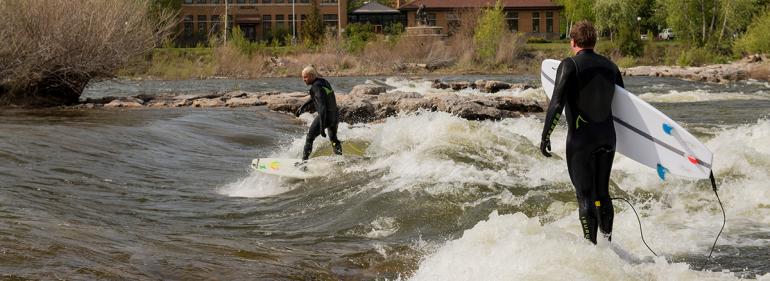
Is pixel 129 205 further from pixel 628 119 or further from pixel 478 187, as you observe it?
pixel 628 119

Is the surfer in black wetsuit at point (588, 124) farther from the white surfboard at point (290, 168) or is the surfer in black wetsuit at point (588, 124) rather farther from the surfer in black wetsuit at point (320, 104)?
the surfer in black wetsuit at point (320, 104)

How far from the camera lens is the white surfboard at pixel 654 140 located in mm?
7852

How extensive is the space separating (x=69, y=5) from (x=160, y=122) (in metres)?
6.91

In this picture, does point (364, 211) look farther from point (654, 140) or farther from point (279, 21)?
point (279, 21)

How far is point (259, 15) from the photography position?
98938mm

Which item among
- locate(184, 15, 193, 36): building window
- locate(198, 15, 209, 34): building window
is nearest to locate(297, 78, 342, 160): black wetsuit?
locate(198, 15, 209, 34): building window

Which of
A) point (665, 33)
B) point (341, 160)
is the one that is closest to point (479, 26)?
point (665, 33)

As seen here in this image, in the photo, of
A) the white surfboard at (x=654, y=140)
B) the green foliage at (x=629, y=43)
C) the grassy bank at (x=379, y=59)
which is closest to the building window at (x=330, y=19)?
the grassy bank at (x=379, y=59)

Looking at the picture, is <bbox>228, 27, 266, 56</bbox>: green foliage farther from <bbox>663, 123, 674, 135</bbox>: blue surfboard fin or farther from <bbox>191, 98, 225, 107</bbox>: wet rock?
<bbox>663, 123, 674, 135</bbox>: blue surfboard fin

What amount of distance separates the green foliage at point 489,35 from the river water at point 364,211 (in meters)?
50.1

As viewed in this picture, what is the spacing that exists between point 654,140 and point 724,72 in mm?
46387

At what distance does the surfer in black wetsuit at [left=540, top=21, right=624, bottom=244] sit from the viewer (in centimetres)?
774

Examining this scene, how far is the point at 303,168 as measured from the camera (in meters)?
14.8

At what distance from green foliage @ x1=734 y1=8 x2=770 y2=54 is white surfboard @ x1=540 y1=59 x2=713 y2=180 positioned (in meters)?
55.8
